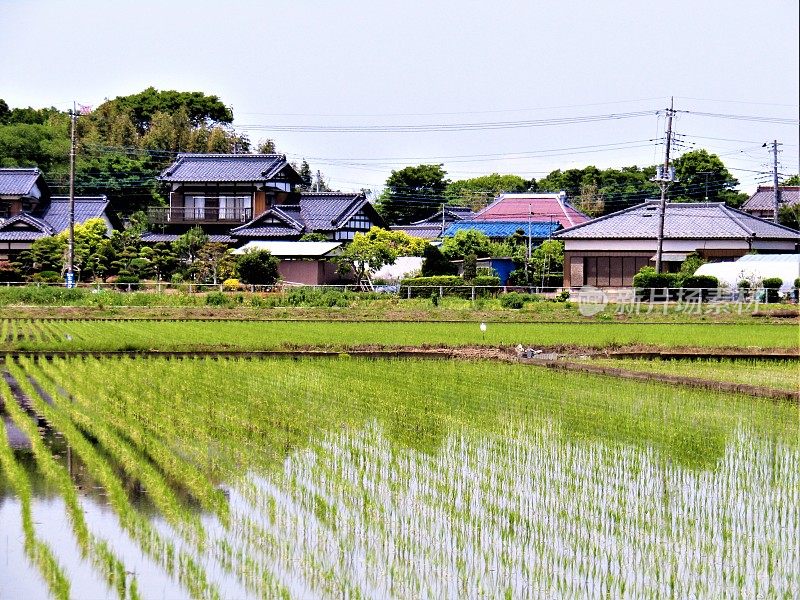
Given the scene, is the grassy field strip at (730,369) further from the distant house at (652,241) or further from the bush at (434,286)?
the distant house at (652,241)

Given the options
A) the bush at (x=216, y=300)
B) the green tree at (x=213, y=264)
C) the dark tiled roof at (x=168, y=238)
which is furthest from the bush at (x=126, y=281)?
the bush at (x=216, y=300)

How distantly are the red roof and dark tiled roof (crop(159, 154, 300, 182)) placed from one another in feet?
41.2

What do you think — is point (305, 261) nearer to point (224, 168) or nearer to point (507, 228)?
point (224, 168)

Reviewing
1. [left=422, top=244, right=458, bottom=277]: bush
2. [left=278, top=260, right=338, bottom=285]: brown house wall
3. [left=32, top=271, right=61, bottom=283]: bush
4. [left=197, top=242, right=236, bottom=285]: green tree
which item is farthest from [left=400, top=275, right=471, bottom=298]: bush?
[left=32, top=271, right=61, bottom=283]: bush

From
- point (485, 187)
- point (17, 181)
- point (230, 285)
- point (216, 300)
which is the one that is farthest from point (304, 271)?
point (485, 187)

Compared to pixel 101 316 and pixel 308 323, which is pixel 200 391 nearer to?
pixel 308 323

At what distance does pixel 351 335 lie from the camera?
72.8ft

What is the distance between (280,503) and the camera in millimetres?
7488

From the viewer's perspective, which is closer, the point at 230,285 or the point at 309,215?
the point at 230,285

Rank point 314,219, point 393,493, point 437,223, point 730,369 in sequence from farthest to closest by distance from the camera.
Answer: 1. point 437,223
2. point 314,219
3. point 730,369
4. point 393,493

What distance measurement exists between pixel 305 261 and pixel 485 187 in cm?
3195

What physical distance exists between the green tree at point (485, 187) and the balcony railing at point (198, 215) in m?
22.4

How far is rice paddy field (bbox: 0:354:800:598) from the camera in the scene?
5.95 meters

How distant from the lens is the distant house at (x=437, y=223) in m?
54.4
